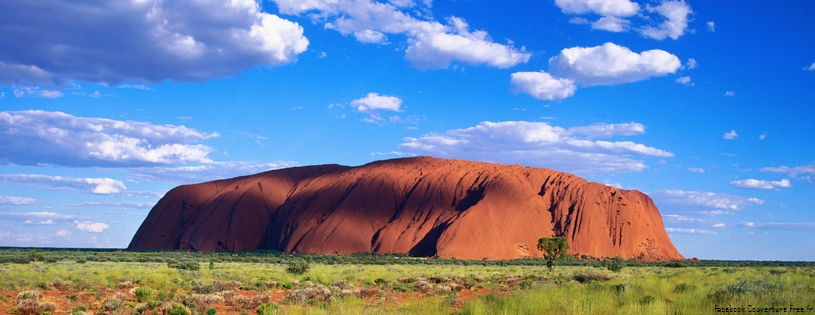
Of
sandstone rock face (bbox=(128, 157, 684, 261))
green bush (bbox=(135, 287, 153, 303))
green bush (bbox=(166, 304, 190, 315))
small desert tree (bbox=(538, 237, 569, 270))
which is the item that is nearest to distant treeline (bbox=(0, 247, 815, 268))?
small desert tree (bbox=(538, 237, 569, 270))

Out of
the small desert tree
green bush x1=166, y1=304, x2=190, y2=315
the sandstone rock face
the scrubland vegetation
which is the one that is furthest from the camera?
the sandstone rock face

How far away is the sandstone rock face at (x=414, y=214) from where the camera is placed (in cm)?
8138

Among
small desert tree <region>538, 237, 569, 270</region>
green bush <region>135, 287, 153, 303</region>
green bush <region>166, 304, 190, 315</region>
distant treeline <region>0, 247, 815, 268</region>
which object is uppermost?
small desert tree <region>538, 237, 569, 270</region>

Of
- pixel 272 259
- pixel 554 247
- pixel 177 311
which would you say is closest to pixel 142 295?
pixel 177 311

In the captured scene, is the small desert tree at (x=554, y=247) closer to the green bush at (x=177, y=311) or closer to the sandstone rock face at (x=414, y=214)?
the sandstone rock face at (x=414, y=214)

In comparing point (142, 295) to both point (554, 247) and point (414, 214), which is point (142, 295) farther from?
point (414, 214)

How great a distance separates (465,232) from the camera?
77688mm

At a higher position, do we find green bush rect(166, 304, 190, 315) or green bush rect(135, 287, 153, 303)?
green bush rect(166, 304, 190, 315)

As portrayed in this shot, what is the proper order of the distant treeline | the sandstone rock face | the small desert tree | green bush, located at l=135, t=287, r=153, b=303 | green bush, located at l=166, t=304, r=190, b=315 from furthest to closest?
the sandstone rock face → the distant treeline → the small desert tree → green bush, located at l=135, t=287, r=153, b=303 → green bush, located at l=166, t=304, r=190, b=315

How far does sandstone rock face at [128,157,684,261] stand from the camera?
81375mm

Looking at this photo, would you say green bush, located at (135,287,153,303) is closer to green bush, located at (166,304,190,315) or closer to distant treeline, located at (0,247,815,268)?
green bush, located at (166,304,190,315)

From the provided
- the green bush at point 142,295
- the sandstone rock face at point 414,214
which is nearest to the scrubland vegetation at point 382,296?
the green bush at point 142,295

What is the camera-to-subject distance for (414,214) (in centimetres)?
8962

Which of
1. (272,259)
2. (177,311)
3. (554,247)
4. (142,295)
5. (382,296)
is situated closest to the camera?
(177,311)
